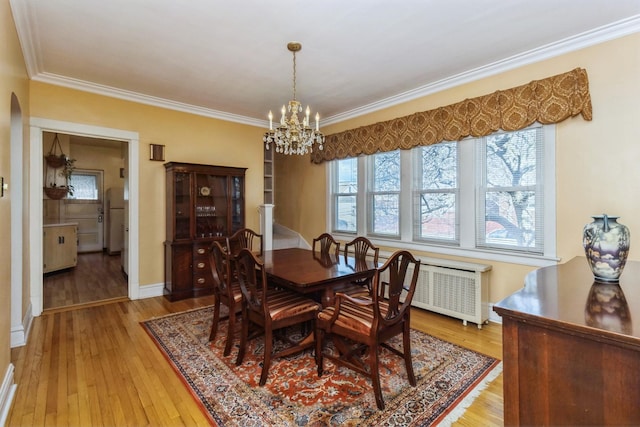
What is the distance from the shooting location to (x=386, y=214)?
14.5 ft

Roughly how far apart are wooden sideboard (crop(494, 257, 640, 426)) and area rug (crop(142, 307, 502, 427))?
0.90 metres

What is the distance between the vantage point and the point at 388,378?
88.7 inches

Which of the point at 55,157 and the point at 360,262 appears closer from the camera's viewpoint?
the point at 360,262

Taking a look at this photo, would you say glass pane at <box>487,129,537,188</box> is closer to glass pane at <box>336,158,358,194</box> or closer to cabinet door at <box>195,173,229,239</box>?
glass pane at <box>336,158,358,194</box>

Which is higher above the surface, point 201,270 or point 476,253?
point 476,253

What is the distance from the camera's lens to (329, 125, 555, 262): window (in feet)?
9.87

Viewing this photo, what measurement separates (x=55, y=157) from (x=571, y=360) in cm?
837

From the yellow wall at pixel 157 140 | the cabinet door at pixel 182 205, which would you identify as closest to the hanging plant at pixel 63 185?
the yellow wall at pixel 157 140

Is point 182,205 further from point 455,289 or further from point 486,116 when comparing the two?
point 486,116

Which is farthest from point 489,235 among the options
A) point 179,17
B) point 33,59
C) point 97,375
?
point 33,59

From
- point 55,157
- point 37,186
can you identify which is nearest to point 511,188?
point 37,186

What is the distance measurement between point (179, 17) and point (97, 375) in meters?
2.77

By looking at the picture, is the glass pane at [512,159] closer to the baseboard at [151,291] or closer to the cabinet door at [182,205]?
the cabinet door at [182,205]

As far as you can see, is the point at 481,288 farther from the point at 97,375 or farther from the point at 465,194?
the point at 97,375
